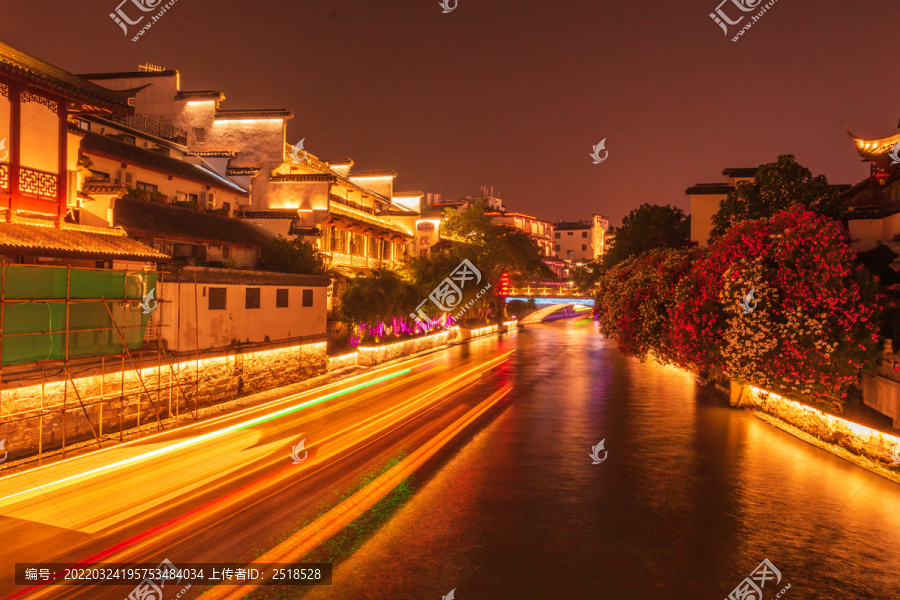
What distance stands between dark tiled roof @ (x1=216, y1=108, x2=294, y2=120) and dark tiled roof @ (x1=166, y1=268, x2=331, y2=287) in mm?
11756

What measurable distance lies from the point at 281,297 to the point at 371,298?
8.33 m

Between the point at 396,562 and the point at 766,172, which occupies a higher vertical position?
the point at 766,172

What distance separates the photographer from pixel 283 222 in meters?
31.6

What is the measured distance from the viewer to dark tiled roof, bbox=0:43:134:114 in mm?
14609

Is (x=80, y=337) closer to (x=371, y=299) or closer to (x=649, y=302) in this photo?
(x=649, y=302)

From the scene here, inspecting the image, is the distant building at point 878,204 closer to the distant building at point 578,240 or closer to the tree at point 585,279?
the tree at point 585,279

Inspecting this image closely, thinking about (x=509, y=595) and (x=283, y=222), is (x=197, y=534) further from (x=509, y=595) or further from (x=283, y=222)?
(x=283, y=222)

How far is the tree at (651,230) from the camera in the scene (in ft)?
149

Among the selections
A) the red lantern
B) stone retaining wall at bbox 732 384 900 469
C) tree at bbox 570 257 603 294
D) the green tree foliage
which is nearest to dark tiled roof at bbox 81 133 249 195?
the green tree foliage

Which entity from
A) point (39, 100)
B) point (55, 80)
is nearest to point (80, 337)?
point (39, 100)

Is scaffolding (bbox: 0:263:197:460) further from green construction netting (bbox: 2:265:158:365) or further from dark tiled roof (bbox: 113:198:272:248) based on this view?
dark tiled roof (bbox: 113:198:272:248)

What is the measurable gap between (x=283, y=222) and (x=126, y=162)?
9.54 meters

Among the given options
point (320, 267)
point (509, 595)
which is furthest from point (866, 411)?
point (320, 267)

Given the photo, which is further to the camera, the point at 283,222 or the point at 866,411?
the point at 283,222
